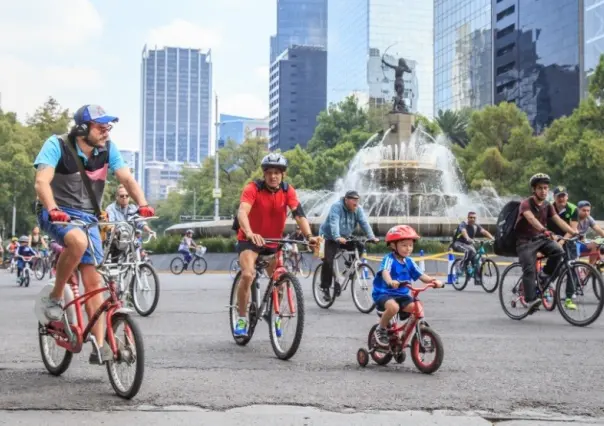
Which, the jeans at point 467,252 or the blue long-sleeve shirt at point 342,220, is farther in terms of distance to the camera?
the jeans at point 467,252

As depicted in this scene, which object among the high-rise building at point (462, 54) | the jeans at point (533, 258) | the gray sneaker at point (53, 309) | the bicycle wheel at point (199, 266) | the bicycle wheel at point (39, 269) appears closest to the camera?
the gray sneaker at point (53, 309)

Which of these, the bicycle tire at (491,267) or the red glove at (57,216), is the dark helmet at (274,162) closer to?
the red glove at (57,216)

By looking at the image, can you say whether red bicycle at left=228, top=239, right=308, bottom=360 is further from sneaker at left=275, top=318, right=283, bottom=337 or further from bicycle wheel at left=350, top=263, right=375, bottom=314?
bicycle wheel at left=350, top=263, right=375, bottom=314

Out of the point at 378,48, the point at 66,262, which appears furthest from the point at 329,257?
the point at 378,48

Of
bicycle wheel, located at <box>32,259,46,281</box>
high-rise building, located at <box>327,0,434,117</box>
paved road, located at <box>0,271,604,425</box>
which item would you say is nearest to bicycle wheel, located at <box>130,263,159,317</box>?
paved road, located at <box>0,271,604,425</box>

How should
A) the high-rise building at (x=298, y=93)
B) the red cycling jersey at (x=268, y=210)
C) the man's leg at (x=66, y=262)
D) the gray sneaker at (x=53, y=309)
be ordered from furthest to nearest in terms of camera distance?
the high-rise building at (x=298, y=93) → the red cycling jersey at (x=268, y=210) → the gray sneaker at (x=53, y=309) → the man's leg at (x=66, y=262)

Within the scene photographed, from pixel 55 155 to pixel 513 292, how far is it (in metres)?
6.90

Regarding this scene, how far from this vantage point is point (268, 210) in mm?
8188

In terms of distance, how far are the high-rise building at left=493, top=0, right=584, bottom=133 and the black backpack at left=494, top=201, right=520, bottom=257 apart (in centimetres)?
7688

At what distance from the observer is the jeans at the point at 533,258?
10.8 m

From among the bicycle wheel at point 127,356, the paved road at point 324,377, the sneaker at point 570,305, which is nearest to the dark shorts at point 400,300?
the paved road at point 324,377

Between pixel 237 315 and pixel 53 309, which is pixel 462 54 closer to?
pixel 237 315

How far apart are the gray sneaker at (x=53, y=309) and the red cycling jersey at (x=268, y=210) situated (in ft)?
7.30

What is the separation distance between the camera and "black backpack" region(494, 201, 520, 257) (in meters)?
11.1
